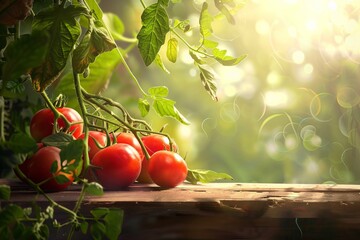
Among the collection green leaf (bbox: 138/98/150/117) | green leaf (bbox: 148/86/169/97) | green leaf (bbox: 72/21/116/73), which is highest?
green leaf (bbox: 72/21/116/73)

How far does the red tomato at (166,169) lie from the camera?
2.45 feet

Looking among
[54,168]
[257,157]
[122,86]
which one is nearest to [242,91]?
[257,157]

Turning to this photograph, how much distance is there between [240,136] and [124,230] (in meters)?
1.16

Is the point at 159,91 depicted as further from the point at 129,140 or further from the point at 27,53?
the point at 27,53

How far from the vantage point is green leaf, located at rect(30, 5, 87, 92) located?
57 centimetres

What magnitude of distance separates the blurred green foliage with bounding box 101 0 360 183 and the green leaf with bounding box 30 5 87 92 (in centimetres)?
109

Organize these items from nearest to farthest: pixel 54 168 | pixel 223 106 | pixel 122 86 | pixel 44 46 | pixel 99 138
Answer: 1. pixel 44 46
2. pixel 54 168
3. pixel 99 138
4. pixel 122 86
5. pixel 223 106

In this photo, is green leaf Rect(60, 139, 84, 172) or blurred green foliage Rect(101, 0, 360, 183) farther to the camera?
blurred green foliage Rect(101, 0, 360, 183)

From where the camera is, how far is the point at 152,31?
2.14 feet

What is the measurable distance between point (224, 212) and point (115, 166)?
155 mm

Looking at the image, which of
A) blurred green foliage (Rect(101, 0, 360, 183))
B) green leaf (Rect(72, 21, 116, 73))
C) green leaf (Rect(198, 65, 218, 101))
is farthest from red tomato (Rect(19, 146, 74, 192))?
blurred green foliage (Rect(101, 0, 360, 183))

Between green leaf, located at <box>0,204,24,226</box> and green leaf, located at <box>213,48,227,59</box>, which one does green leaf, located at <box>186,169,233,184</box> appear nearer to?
green leaf, located at <box>213,48,227,59</box>

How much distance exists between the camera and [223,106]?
168 cm

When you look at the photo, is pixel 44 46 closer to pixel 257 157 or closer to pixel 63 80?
pixel 63 80
